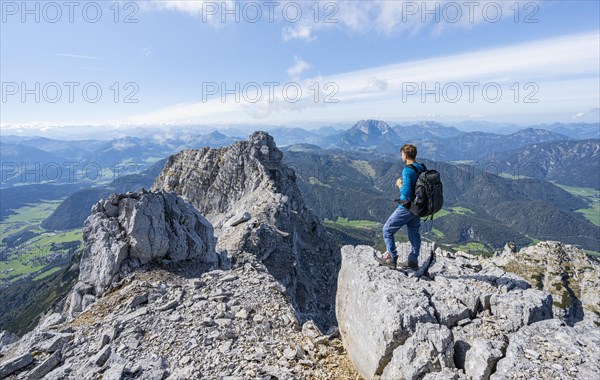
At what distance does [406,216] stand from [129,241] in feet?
66.3

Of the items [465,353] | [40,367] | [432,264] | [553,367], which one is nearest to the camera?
[553,367]

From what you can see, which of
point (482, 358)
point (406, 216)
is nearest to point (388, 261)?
point (406, 216)

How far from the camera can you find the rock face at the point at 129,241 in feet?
76.3

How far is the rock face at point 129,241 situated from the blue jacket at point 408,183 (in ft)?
64.0

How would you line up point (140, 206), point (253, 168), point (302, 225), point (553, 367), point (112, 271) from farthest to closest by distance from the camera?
point (253, 168) → point (302, 225) → point (140, 206) → point (112, 271) → point (553, 367)

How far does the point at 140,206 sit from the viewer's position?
26078mm

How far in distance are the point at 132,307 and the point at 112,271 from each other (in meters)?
7.20

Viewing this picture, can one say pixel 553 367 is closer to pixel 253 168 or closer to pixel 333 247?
pixel 333 247

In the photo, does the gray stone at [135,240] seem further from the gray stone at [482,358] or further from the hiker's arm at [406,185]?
the gray stone at [482,358]

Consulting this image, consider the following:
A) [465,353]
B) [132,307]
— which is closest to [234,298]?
[132,307]

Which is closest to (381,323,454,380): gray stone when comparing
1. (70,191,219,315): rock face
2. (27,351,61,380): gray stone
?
(27,351,61,380): gray stone

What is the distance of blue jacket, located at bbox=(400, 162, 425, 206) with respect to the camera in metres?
12.7

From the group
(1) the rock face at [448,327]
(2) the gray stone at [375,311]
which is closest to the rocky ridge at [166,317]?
(2) the gray stone at [375,311]

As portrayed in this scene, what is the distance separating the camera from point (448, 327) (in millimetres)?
10711
